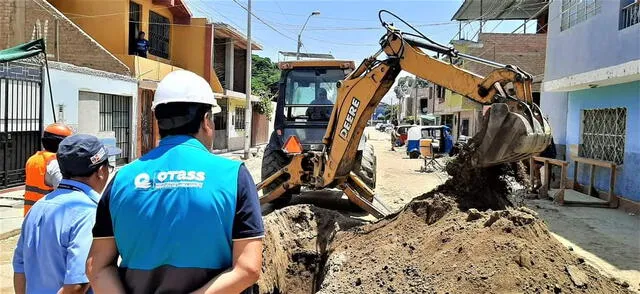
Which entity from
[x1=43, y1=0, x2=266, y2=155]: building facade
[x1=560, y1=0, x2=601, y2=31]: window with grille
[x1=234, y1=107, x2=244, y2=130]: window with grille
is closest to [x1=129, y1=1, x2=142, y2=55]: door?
[x1=43, y1=0, x2=266, y2=155]: building facade

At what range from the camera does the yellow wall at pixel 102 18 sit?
16500 millimetres

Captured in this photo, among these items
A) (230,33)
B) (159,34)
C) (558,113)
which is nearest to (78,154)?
(558,113)

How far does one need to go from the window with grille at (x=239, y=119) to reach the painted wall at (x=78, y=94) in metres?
12.3

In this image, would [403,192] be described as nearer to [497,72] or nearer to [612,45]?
[612,45]

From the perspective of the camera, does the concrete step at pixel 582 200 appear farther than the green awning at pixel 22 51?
Yes

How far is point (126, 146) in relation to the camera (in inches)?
631

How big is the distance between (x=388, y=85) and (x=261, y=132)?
25813 mm

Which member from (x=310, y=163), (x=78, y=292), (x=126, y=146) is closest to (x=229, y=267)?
(x=78, y=292)

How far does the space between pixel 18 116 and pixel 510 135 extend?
31.3 ft

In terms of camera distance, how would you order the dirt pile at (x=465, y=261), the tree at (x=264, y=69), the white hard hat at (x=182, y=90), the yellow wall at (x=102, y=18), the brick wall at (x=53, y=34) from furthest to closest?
the tree at (x=264, y=69) → the yellow wall at (x=102, y=18) → the brick wall at (x=53, y=34) → the dirt pile at (x=465, y=261) → the white hard hat at (x=182, y=90)

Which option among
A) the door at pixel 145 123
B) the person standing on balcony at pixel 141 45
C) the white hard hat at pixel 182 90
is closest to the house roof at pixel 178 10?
the person standing on balcony at pixel 141 45

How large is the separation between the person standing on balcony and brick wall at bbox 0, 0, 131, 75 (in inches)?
72.2

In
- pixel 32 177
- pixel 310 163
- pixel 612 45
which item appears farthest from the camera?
pixel 612 45

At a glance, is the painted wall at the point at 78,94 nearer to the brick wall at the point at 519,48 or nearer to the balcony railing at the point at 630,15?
the balcony railing at the point at 630,15
